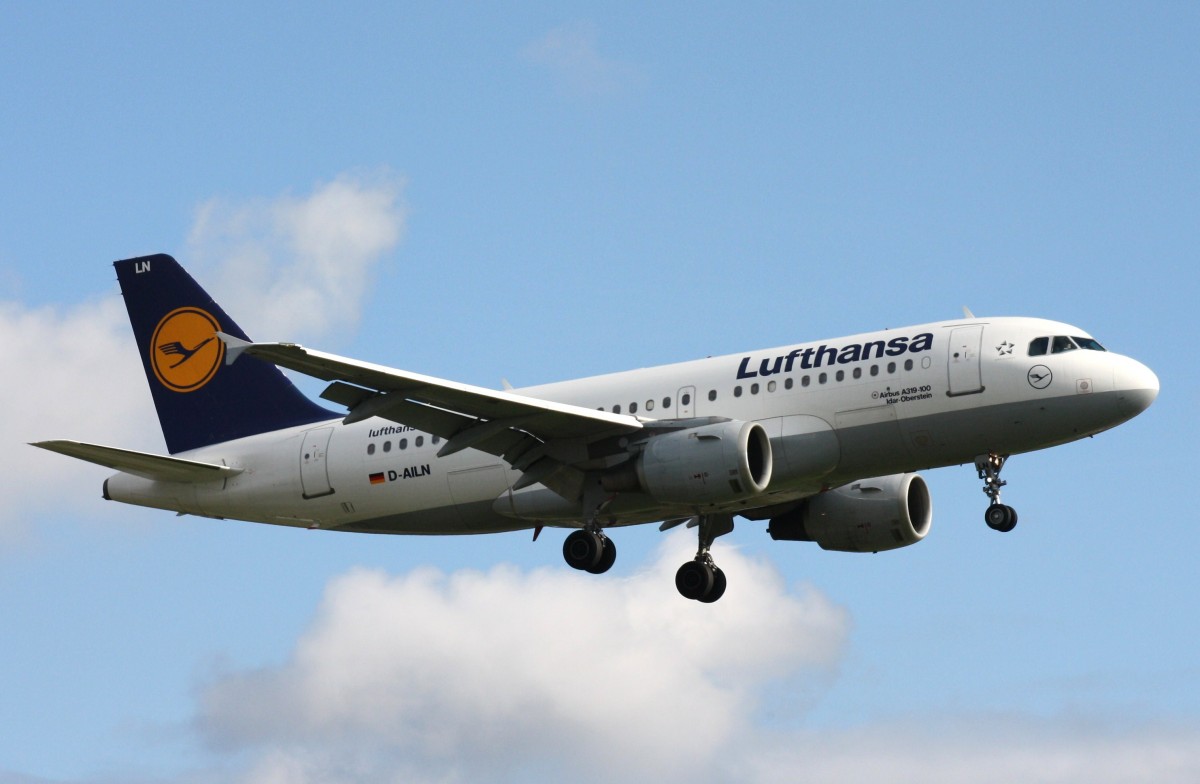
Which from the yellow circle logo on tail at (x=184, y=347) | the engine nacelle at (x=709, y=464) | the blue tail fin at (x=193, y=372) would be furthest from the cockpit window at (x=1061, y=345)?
the yellow circle logo on tail at (x=184, y=347)

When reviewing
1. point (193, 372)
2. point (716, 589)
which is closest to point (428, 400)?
point (716, 589)

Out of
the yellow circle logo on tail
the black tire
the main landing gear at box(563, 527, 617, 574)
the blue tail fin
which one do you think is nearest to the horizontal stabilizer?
the blue tail fin

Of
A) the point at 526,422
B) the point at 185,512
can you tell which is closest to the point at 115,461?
the point at 185,512

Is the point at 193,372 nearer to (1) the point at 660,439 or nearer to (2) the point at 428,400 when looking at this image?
(2) the point at 428,400

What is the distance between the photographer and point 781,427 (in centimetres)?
3678

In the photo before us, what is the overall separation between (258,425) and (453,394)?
10016 mm

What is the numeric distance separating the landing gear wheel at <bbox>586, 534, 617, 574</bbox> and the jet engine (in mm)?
2234

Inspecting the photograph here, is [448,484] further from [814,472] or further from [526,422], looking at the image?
[814,472]

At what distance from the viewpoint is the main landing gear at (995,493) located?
36.4m

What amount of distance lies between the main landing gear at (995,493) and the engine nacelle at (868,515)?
16.9 feet

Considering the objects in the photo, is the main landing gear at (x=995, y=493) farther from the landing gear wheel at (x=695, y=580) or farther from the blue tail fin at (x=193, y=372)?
the blue tail fin at (x=193, y=372)

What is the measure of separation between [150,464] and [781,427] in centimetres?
1446

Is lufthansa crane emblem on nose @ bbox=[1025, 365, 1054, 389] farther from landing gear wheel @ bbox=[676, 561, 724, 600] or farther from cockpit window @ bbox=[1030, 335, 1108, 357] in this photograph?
landing gear wheel @ bbox=[676, 561, 724, 600]

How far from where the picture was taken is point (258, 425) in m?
42.9
